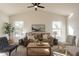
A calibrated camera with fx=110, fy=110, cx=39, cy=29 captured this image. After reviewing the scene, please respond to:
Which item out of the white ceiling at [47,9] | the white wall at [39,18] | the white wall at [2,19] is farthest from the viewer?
the white wall at [39,18]

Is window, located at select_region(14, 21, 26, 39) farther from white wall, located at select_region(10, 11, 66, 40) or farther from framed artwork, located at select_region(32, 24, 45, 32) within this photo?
framed artwork, located at select_region(32, 24, 45, 32)

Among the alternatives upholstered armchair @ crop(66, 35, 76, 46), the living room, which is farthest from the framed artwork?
upholstered armchair @ crop(66, 35, 76, 46)

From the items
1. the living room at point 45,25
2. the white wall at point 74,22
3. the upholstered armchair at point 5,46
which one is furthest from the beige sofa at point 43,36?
the white wall at point 74,22

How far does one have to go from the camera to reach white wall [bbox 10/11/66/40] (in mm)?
2400

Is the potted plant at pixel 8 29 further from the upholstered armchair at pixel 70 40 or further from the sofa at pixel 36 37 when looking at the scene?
the upholstered armchair at pixel 70 40

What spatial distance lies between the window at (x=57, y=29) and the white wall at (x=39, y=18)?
0.25 feet

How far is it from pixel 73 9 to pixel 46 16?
61cm

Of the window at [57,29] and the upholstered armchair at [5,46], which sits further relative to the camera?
the window at [57,29]

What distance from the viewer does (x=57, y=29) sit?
2.46 m

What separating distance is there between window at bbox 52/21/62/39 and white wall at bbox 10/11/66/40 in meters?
0.08

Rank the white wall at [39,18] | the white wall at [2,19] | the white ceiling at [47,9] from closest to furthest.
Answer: the white ceiling at [47,9]
the white wall at [2,19]
the white wall at [39,18]

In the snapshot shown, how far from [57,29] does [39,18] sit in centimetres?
47

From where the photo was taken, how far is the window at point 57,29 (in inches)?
96.6

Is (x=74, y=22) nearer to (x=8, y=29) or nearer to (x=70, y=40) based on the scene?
(x=70, y=40)
